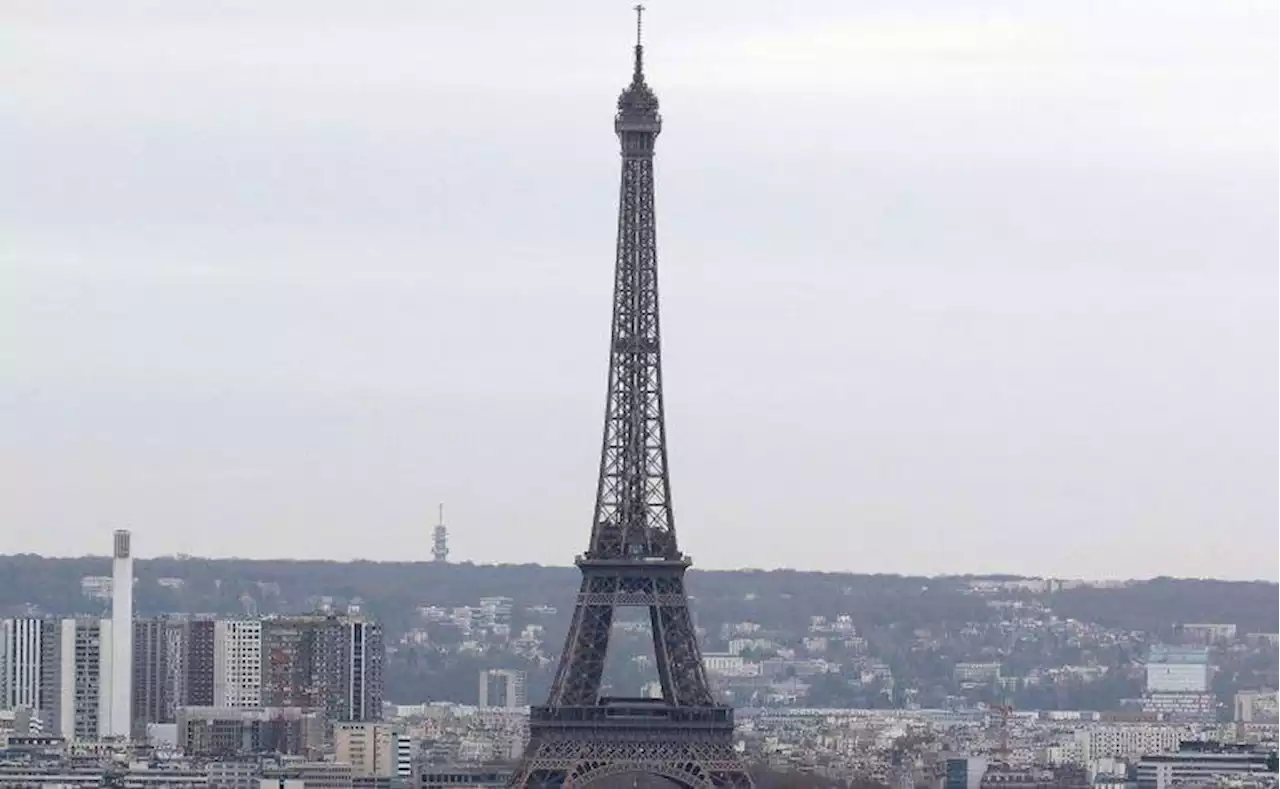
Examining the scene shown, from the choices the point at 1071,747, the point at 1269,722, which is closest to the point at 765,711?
the point at 1269,722

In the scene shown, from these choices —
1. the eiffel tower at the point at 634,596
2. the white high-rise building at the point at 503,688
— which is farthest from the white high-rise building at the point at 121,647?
the eiffel tower at the point at 634,596

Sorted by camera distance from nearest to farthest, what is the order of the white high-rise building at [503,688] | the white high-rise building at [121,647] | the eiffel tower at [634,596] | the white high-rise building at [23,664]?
the eiffel tower at [634,596] → the white high-rise building at [121,647] → the white high-rise building at [23,664] → the white high-rise building at [503,688]

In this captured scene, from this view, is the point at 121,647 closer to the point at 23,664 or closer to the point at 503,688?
the point at 23,664

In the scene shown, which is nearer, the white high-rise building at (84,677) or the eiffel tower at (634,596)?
the eiffel tower at (634,596)

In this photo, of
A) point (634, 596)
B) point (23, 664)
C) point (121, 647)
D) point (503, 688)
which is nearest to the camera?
point (634, 596)

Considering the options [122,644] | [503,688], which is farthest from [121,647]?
[503,688]

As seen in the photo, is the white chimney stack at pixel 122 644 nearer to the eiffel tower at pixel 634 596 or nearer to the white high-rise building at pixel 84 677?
the white high-rise building at pixel 84 677

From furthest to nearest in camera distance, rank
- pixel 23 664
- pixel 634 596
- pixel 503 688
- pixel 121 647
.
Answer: pixel 503 688
pixel 23 664
pixel 121 647
pixel 634 596
